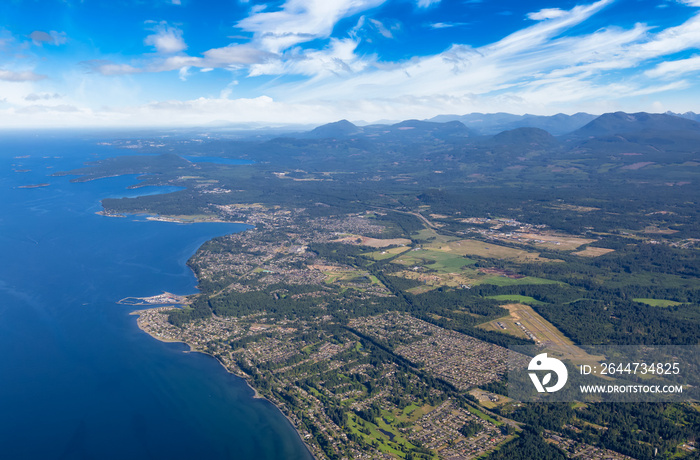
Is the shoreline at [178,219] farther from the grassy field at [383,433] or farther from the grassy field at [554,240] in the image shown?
the grassy field at [383,433]

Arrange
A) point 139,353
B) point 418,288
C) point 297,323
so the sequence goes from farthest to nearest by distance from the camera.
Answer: point 418,288 < point 297,323 < point 139,353

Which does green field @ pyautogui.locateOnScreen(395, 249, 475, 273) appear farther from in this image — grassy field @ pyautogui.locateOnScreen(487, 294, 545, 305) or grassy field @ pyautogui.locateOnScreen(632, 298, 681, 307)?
grassy field @ pyautogui.locateOnScreen(632, 298, 681, 307)

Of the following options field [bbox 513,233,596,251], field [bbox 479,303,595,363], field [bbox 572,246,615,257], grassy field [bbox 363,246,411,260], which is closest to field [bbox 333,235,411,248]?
grassy field [bbox 363,246,411,260]

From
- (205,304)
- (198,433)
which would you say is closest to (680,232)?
(205,304)

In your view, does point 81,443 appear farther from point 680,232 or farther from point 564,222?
point 680,232

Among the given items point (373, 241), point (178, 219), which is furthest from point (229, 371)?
point (178, 219)

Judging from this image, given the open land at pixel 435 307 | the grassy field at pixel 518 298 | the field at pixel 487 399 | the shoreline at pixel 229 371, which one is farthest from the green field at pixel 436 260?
the shoreline at pixel 229 371
